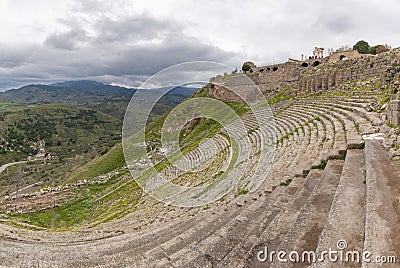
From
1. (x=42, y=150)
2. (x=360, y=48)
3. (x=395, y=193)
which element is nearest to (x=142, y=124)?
(x=395, y=193)

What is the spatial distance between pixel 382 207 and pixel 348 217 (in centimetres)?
45

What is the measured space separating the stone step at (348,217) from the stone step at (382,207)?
18 centimetres

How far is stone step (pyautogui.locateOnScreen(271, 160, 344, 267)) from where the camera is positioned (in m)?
3.55

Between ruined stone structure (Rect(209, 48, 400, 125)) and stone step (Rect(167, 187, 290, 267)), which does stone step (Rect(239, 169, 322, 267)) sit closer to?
stone step (Rect(167, 187, 290, 267))

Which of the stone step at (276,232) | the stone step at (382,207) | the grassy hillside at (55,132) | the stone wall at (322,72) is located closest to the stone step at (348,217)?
the stone step at (382,207)

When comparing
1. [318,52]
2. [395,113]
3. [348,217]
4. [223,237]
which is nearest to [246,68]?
[318,52]

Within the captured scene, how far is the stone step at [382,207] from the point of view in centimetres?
283

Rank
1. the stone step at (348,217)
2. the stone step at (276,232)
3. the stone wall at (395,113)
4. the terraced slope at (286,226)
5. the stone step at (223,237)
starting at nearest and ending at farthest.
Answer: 1. the stone step at (348,217)
2. the terraced slope at (286,226)
3. the stone step at (276,232)
4. the stone step at (223,237)
5. the stone wall at (395,113)

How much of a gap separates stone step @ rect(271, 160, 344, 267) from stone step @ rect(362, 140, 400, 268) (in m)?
0.66

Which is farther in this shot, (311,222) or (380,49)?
(380,49)

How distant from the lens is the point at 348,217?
376 centimetres

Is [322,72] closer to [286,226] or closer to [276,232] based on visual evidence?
[286,226]


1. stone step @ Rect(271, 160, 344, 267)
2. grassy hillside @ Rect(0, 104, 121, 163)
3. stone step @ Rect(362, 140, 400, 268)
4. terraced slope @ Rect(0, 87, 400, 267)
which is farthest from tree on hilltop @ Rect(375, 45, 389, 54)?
grassy hillside @ Rect(0, 104, 121, 163)

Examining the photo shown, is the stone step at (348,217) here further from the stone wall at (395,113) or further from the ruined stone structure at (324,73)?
the ruined stone structure at (324,73)
